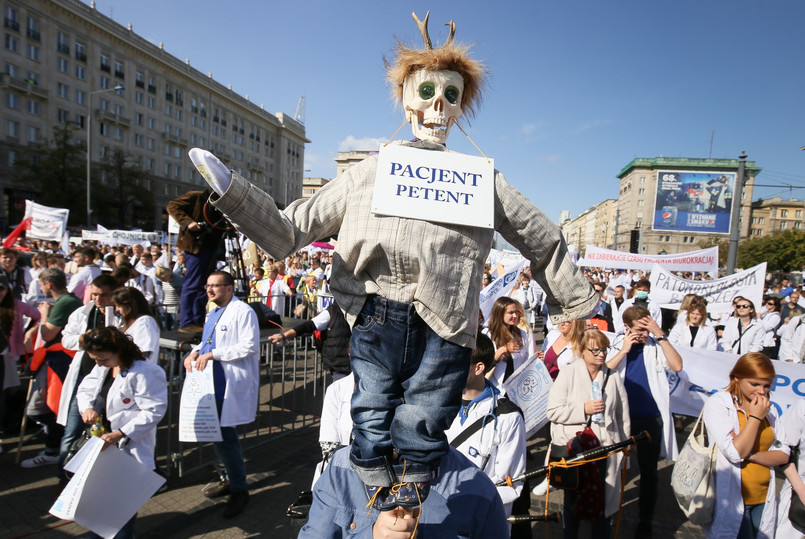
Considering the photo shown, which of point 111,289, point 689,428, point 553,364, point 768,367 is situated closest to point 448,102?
point 768,367

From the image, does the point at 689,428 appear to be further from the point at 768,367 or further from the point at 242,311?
the point at 242,311

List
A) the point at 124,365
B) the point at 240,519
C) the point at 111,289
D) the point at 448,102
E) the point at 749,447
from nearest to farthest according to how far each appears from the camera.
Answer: the point at 448,102, the point at 749,447, the point at 124,365, the point at 240,519, the point at 111,289

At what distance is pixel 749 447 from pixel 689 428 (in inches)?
171

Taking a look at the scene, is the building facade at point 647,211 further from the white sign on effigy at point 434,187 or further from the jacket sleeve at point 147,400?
the white sign on effigy at point 434,187

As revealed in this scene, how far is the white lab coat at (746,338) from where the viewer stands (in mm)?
6387

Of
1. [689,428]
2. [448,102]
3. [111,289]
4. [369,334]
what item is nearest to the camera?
[369,334]

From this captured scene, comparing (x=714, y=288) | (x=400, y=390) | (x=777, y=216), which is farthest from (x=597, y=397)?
(x=777, y=216)

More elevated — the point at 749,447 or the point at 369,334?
the point at 369,334

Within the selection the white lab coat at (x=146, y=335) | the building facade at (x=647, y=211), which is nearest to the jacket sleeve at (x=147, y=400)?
the white lab coat at (x=146, y=335)

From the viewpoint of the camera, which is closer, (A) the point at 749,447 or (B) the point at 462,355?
(B) the point at 462,355

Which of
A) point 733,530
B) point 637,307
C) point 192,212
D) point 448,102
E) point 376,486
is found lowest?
point 733,530

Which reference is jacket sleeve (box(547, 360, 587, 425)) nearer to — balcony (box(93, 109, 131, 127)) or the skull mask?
the skull mask

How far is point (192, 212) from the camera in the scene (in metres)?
4.44

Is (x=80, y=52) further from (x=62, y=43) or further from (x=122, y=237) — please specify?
(x=122, y=237)
